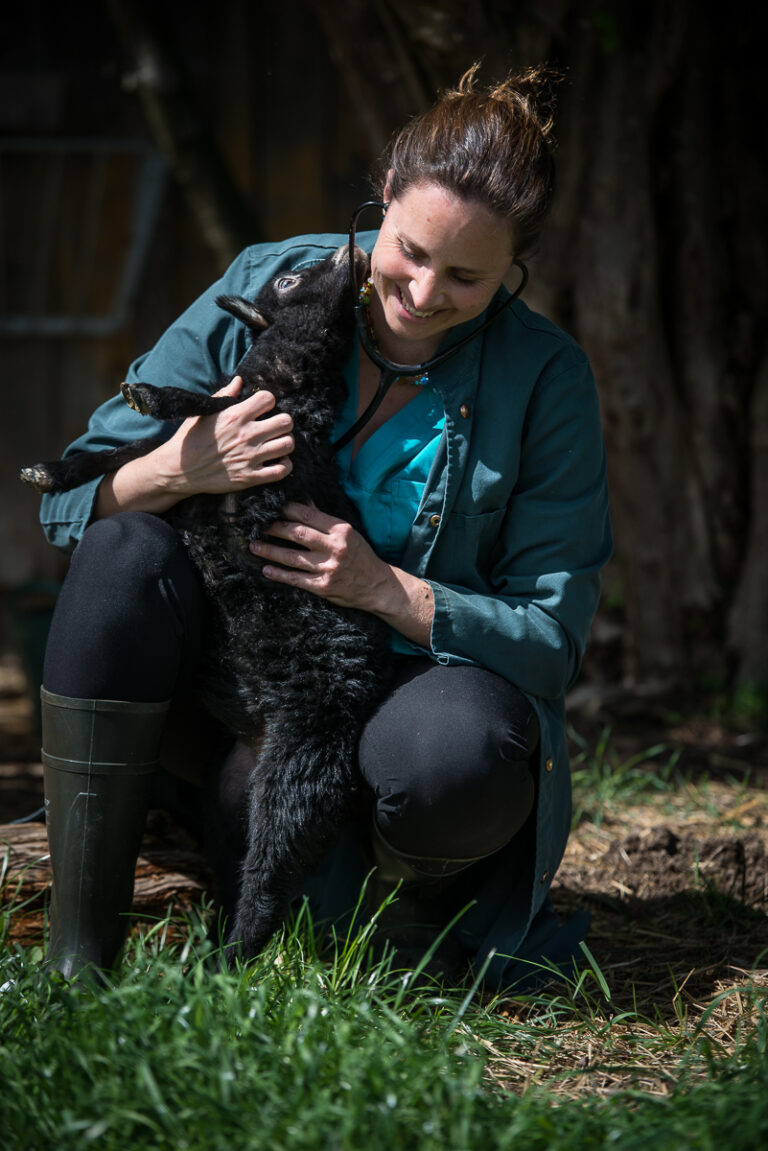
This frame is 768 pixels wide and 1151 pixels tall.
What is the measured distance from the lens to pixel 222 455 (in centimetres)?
206

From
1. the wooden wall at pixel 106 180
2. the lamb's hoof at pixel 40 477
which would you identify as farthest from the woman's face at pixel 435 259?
the wooden wall at pixel 106 180

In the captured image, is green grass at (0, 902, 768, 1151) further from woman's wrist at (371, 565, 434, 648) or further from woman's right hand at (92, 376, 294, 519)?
woman's right hand at (92, 376, 294, 519)

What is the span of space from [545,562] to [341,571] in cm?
44

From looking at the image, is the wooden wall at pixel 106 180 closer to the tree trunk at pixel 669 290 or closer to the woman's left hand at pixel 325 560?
the tree trunk at pixel 669 290

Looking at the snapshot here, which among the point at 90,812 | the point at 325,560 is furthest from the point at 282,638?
the point at 90,812

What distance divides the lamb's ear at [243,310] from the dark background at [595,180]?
1778mm

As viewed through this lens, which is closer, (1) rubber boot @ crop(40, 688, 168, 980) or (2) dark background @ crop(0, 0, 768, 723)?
(1) rubber boot @ crop(40, 688, 168, 980)

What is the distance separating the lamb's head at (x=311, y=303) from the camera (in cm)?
222

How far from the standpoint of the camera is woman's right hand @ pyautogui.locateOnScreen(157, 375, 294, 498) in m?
2.05

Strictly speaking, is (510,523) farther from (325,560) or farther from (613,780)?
(613,780)

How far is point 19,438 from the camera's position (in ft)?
18.8

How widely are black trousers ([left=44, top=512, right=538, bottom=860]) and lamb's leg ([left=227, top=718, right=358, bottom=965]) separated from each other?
76 mm

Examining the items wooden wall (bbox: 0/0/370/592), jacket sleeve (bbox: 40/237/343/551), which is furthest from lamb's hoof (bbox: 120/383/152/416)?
wooden wall (bbox: 0/0/370/592)

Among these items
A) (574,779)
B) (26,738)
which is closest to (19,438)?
(26,738)
